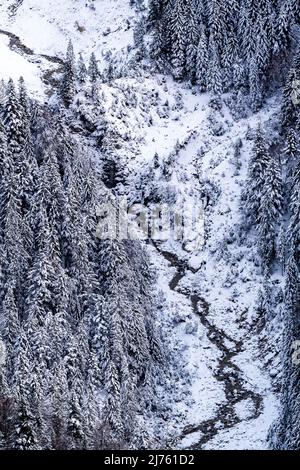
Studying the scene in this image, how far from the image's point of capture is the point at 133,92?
76.2 m

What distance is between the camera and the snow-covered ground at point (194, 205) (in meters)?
49.7

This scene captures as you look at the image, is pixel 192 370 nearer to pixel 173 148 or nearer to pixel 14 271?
pixel 14 271

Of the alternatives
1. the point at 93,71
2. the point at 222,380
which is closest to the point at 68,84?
the point at 93,71

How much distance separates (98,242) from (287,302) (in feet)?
52.8

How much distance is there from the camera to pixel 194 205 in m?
67.2

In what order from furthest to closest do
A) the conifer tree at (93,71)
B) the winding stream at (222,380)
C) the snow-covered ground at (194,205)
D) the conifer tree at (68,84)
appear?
the conifer tree at (93,71)
the conifer tree at (68,84)
the snow-covered ground at (194,205)
the winding stream at (222,380)

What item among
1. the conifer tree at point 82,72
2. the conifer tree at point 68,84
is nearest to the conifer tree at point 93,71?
the conifer tree at point 82,72

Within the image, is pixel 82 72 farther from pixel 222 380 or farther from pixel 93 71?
pixel 222 380

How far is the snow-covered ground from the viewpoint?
49.7 metres

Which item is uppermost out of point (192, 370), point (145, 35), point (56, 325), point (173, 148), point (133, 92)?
point (145, 35)

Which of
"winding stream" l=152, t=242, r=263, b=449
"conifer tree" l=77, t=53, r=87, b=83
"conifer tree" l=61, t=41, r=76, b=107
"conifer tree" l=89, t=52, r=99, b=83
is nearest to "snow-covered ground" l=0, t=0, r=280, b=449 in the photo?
"winding stream" l=152, t=242, r=263, b=449

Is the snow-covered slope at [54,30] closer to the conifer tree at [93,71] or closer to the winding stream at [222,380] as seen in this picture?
the conifer tree at [93,71]

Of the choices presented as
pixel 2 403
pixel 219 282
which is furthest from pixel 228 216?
pixel 2 403

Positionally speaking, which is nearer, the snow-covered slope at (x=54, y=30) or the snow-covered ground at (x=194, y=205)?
the snow-covered ground at (x=194, y=205)
